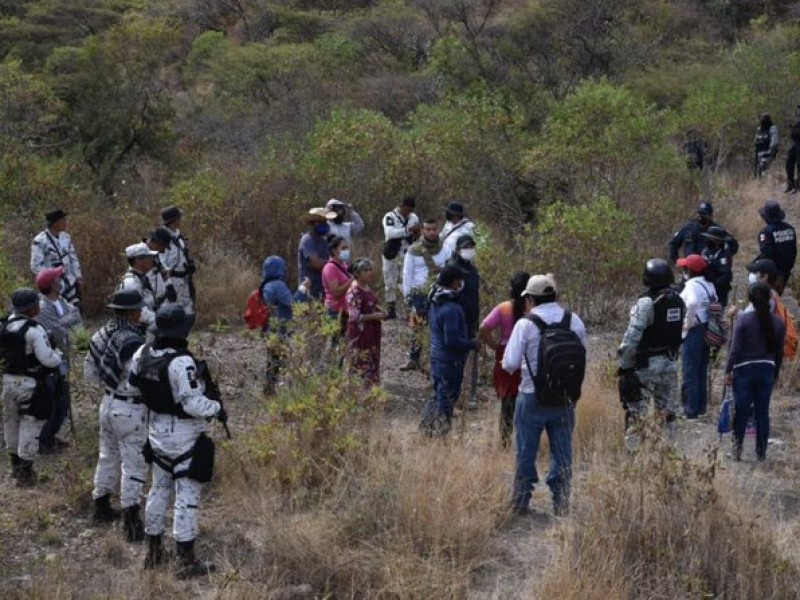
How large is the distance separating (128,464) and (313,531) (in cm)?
129

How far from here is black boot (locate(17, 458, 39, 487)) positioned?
7398 mm

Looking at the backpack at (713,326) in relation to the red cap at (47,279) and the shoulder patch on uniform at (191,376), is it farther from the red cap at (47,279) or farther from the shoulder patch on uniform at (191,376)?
the red cap at (47,279)

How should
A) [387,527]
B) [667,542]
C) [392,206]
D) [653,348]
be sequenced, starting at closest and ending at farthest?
[667,542] → [387,527] → [653,348] → [392,206]

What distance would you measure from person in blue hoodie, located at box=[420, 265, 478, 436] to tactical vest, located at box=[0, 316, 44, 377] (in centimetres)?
286

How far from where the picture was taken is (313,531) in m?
6.01

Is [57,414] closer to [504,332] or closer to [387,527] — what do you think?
[387,527]

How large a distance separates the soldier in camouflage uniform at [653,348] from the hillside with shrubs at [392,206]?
0.50 m

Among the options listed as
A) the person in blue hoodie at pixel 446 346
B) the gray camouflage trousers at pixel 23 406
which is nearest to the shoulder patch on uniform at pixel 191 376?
the gray camouflage trousers at pixel 23 406

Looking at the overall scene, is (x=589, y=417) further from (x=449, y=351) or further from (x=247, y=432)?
(x=247, y=432)

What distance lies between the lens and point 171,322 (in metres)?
5.79

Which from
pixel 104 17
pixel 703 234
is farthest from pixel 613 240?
pixel 104 17

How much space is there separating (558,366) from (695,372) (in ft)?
10.4

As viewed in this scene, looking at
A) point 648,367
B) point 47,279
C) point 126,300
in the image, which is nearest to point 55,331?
point 47,279

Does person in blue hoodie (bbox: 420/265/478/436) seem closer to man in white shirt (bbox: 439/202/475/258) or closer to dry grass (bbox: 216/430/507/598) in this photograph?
dry grass (bbox: 216/430/507/598)
